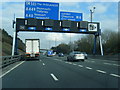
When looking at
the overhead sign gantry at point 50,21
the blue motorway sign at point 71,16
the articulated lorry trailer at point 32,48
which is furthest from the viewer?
the blue motorway sign at point 71,16

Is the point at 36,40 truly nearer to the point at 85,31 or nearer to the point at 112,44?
the point at 85,31

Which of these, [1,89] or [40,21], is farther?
[40,21]

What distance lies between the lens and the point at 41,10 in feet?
102

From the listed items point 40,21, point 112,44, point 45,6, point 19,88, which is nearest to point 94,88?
point 19,88

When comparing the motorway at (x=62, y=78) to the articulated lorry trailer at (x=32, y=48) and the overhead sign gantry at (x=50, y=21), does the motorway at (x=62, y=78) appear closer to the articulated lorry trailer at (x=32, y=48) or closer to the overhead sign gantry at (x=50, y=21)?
the articulated lorry trailer at (x=32, y=48)

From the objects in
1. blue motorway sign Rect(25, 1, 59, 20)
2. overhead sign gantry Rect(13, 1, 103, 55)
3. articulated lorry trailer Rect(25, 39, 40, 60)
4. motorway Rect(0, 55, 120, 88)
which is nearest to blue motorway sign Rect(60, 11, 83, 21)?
overhead sign gantry Rect(13, 1, 103, 55)

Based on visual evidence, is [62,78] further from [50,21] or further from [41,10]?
[50,21]

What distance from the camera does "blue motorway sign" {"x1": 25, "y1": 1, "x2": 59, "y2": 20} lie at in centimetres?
3077

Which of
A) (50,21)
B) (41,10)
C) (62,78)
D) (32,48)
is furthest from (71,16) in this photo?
(62,78)

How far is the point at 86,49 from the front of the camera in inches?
3095

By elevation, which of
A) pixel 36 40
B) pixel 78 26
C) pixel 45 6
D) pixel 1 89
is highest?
pixel 45 6

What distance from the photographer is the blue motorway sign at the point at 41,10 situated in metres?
30.8

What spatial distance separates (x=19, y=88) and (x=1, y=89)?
0.72 meters

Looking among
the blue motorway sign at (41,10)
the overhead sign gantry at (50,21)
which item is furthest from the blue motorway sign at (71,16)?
the blue motorway sign at (41,10)
